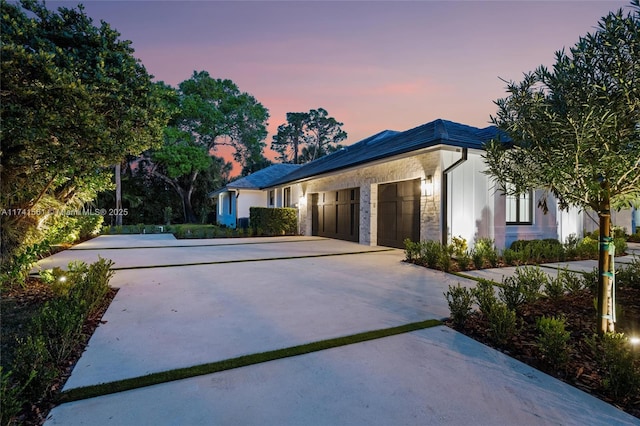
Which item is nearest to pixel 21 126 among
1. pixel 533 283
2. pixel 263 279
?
pixel 263 279

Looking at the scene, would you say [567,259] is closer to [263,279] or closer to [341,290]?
[341,290]

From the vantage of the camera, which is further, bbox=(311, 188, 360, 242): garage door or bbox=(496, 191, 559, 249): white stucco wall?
bbox=(311, 188, 360, 242): garage door

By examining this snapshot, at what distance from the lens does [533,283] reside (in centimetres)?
379

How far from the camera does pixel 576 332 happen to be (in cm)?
299

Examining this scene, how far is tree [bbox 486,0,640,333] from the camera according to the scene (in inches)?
93.0

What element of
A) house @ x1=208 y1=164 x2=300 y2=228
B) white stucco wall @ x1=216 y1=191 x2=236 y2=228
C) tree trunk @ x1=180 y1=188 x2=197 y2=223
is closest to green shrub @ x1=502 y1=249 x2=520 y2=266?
house @ x1=208 y1=164 x2=300 y2=228

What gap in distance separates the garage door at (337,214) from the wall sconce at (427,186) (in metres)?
3.77

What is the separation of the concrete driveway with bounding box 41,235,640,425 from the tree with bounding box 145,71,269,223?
22591 millimetres

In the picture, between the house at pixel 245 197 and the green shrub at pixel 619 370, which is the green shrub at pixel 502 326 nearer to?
the green shrub at pixel 619 370

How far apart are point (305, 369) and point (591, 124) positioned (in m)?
2.89

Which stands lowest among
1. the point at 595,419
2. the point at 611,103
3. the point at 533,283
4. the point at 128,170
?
the point at 595,419

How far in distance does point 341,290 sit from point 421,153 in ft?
16.8

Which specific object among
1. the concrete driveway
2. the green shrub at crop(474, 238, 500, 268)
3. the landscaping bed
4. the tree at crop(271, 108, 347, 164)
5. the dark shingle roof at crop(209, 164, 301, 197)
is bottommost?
the concrete driveway

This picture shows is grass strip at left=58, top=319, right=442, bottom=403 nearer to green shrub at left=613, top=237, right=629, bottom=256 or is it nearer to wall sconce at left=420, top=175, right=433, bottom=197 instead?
wall sconce at left=420, top=175, right=433, bottom=197
